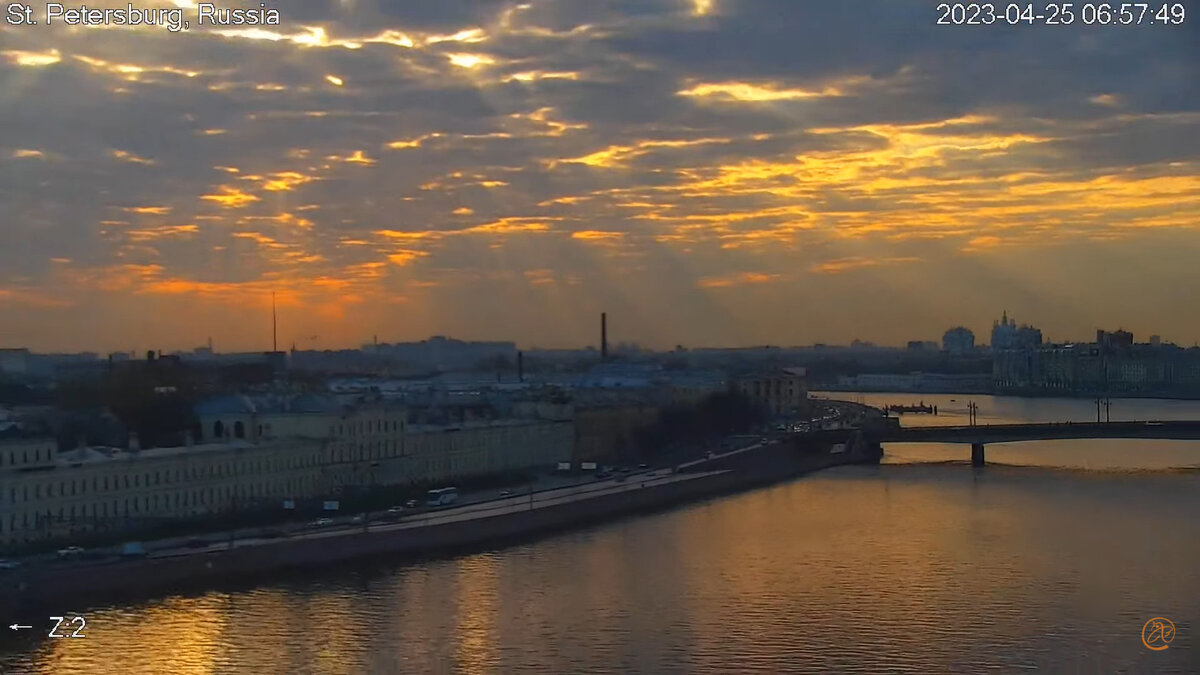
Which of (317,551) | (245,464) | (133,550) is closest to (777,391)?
(245,464)

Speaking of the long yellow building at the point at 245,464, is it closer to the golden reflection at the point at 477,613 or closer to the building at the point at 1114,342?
the golden reflection at the point at 477,613

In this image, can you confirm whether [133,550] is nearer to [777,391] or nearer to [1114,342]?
[777,391]

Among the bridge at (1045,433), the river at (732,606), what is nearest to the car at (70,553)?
the river at (732,606)

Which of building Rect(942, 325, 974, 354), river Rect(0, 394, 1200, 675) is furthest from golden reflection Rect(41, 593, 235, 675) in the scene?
building Rect(942, 325, 974, 354)

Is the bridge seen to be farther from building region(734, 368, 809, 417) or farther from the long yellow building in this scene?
building region(734, 368, 809, 417)

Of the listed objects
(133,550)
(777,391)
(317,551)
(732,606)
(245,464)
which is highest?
(777,391)

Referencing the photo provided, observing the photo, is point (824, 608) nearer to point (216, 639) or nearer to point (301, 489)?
point (216, 639)

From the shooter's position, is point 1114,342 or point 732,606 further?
point 1114,342

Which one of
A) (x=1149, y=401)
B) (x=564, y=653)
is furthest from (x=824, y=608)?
(x=1149, y=401)
